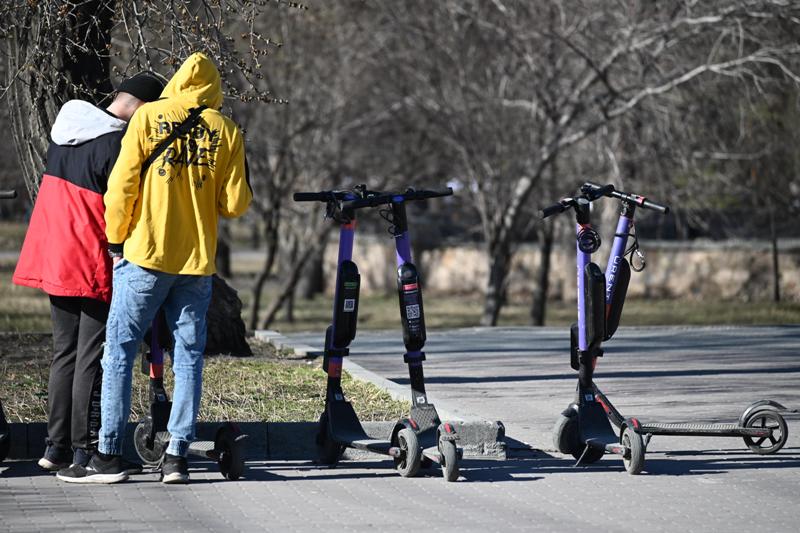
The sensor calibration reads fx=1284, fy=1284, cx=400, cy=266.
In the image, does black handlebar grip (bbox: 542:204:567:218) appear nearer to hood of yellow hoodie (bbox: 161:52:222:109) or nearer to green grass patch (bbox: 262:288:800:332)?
hood of yellow hoodie (bbox: 161:52:222:109)

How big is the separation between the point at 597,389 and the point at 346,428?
1.42 m

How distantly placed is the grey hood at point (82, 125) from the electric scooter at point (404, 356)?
1.02 m

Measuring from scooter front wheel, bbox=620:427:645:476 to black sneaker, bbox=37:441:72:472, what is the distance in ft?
9.63

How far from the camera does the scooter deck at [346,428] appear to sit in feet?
22.4

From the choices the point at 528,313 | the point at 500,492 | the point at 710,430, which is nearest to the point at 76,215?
the point at 500,492

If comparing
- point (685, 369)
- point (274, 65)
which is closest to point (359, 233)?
point (274, 65)

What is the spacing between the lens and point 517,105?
20.3 metres

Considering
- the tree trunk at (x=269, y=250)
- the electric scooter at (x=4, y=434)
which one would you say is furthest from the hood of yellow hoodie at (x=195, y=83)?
the tree trunk at (x=269, y=250)

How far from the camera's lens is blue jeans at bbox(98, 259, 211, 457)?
20.4 ft

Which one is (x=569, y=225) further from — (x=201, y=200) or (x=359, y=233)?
(x=201, y=200)

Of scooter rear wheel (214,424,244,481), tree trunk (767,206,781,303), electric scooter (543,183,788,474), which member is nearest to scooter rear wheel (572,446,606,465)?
electric scooter (543,183,788,474)

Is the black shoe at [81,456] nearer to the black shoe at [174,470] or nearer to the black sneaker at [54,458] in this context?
the black sneaker at [54,458]

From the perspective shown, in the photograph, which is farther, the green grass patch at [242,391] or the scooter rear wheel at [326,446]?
the green grass patch at [242,391]

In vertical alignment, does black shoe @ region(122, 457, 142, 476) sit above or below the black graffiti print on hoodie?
below
